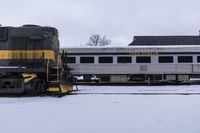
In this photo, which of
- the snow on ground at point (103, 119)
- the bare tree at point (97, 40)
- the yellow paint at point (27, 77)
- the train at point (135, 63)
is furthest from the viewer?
the bare tree at point (97, 40)

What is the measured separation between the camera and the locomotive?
17031 mm

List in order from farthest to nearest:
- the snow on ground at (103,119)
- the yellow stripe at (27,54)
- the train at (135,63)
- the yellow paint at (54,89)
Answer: the train at (135,63) → the yellow stripe at (27,54) → the yellow paint at (54,89) → the snow on ground at (103,119)

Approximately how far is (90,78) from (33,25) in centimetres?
1240

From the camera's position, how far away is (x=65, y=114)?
10.1 m

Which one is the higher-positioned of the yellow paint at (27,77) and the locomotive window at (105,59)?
the locomotive window at (105,59)

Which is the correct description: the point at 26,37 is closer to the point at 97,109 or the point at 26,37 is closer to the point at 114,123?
the point at 97,109

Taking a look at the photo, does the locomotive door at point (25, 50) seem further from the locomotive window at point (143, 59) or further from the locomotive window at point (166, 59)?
the locomotive window at point (166, 59)

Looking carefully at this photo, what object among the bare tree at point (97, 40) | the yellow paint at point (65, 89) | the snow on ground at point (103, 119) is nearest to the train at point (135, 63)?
the yellow paint at point (65, 89)

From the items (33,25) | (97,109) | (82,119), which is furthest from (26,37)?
(82,119)

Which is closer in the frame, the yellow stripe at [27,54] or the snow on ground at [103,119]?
the snow on ground at [103,119]

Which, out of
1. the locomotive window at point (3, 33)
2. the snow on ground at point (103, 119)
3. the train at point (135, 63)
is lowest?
the snow on ground at point (103, 119)

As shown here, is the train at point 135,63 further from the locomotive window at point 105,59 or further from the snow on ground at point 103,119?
the snow on ground at point 103,119

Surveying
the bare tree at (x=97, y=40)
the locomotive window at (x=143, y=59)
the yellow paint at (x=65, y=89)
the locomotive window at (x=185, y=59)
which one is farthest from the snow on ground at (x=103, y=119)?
the bare tree at (x=97, y=40)

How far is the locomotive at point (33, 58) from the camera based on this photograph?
55.9 ft
